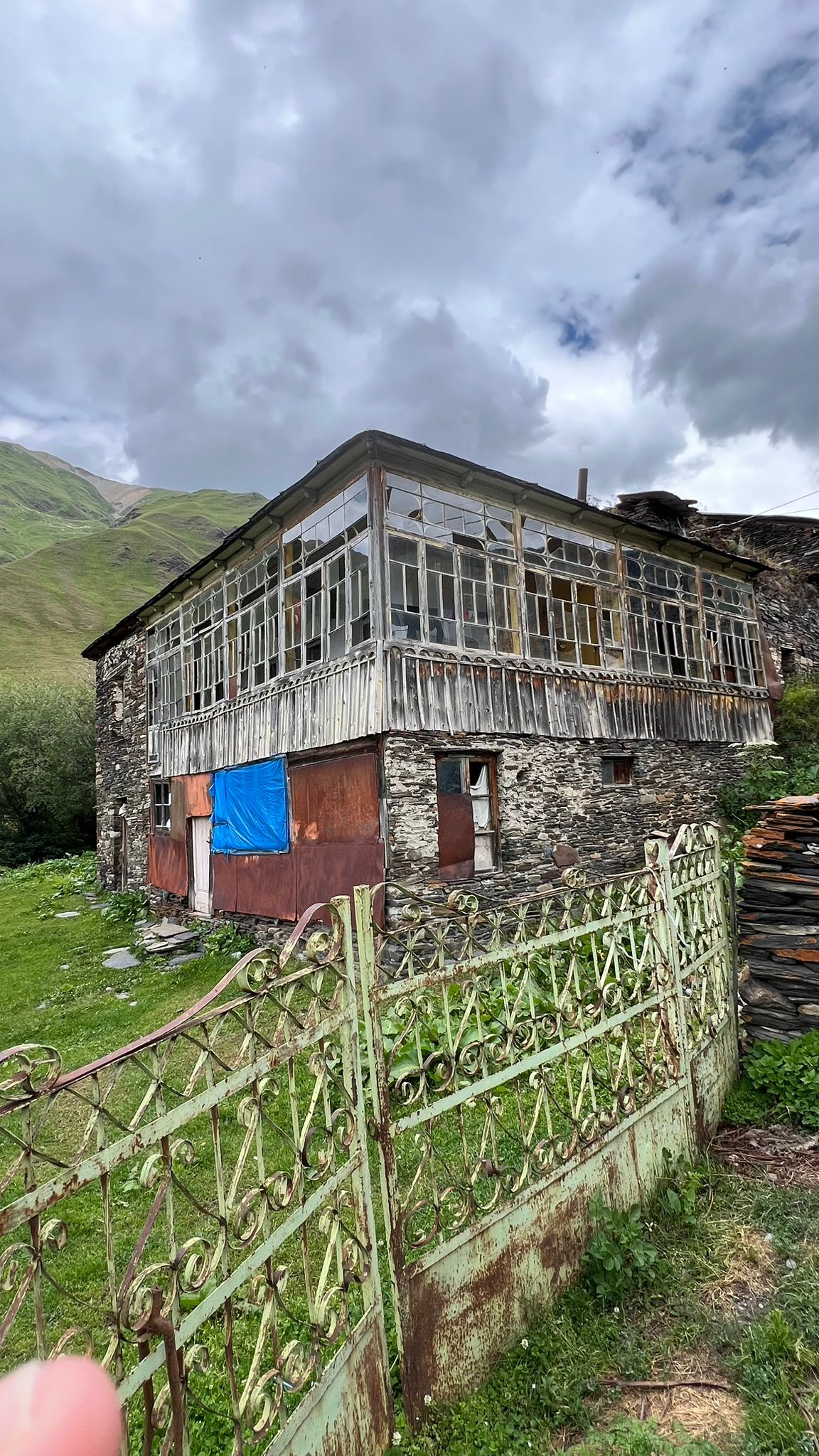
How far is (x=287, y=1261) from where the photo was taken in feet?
13.0

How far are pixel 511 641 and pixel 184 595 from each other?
345 inches

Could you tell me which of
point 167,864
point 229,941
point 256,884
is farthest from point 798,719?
point 167,864

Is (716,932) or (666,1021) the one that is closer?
(666,1021)

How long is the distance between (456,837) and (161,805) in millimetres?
9747

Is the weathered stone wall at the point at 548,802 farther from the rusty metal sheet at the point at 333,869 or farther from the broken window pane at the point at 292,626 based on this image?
the broken window pane at the point at 292,626

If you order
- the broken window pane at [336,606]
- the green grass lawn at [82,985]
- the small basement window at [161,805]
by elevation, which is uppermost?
the broken window pane at [336,606]

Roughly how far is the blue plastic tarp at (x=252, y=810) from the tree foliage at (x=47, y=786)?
19.7 meters

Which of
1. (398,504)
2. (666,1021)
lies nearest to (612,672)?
(398,504)

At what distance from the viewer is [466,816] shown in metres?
10.1

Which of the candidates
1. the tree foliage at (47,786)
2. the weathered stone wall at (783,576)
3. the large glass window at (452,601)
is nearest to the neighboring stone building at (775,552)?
the weathered stone wall at (783,576)

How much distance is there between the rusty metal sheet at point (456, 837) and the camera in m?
9.80

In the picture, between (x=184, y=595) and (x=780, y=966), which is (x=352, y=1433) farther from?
(x=184, y=595)

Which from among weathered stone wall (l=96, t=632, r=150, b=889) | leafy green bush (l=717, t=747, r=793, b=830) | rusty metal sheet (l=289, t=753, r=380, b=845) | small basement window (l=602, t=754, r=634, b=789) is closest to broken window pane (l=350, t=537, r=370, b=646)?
rusty metal sheet (l=289, t=753, r=380, b=845)

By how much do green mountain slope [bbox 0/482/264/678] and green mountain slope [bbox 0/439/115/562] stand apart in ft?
61.9
